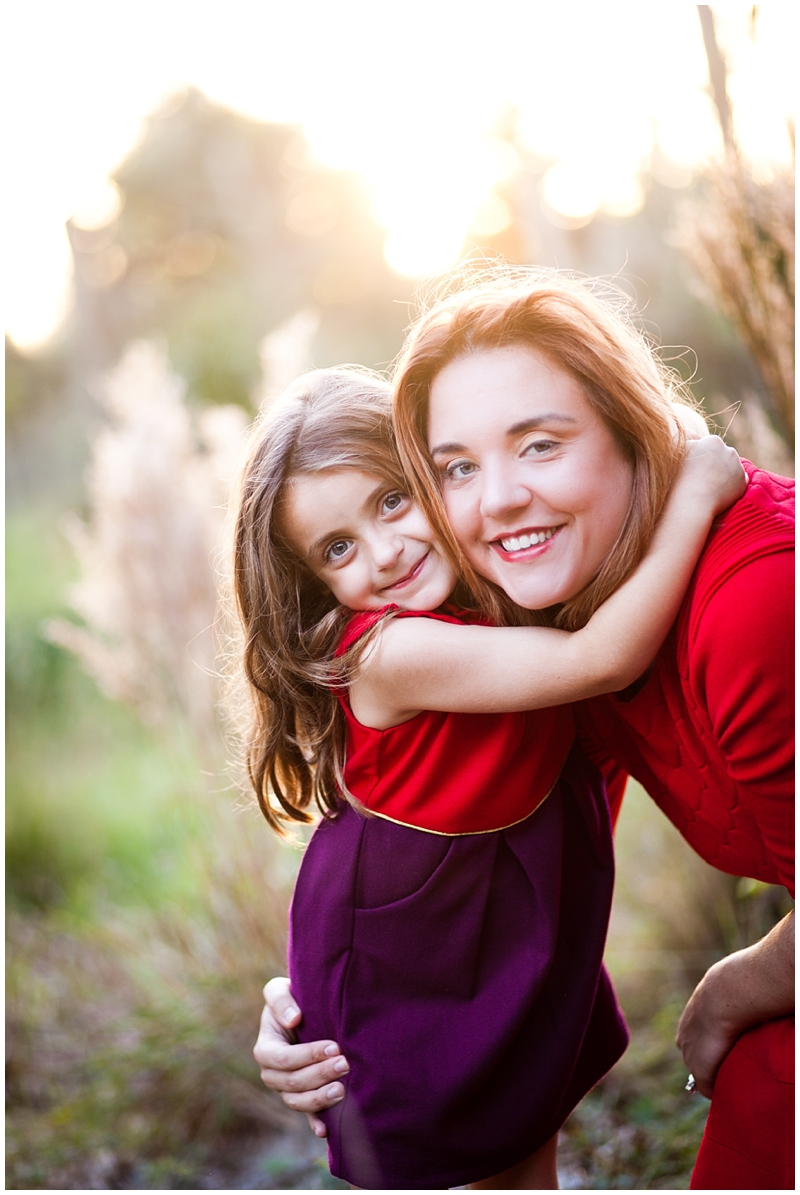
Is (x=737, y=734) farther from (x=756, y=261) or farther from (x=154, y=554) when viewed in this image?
(x=154, y=554)

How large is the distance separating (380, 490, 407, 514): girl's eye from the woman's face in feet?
0.62

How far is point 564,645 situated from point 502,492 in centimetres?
26

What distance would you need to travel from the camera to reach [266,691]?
1.69m

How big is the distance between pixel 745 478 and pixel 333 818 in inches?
37.8

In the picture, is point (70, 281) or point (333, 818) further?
point (70, 281)

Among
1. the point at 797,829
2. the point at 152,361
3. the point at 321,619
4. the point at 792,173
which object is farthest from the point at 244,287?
the point at 797,829

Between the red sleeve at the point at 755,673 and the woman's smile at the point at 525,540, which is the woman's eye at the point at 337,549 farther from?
the red sleeve at the point at 755,673

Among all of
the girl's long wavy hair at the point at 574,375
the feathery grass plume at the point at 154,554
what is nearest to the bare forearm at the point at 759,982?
the girl's long wavy hair at the point at 574,375

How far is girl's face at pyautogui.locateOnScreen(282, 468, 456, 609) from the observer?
1560 millimetres

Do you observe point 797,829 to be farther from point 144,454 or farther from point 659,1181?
point 144,454

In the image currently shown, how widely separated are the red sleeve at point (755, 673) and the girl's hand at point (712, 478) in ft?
0.52

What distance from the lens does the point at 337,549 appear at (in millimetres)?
1614

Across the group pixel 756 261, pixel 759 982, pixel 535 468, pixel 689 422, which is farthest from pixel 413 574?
pixel 756 261

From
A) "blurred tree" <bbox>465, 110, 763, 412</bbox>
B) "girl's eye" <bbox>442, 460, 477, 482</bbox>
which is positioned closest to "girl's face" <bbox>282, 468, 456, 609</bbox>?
"girl's eye" <bbox>442, 460, 477, 482</bbox>
